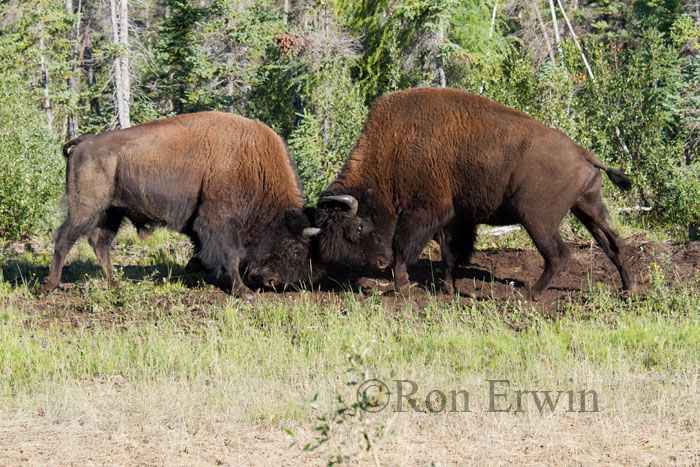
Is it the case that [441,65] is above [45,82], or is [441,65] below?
above

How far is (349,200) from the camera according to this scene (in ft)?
27.7

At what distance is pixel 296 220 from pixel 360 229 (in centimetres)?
89

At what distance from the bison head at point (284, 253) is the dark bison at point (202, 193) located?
13 mm

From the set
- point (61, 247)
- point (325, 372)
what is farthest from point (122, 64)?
Result: point (325, 372)

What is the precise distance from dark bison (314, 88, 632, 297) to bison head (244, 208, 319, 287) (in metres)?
0.27

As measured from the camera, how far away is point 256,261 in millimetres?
9070

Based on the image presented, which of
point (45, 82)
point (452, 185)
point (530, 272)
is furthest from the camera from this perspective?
point (45, 82)

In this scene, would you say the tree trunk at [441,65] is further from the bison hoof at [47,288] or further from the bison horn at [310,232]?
the bison hoof at [47,288]

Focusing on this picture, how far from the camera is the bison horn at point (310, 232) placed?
882 centimetres

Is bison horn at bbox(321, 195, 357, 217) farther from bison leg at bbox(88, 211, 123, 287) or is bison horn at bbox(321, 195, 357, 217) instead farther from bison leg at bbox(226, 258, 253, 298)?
bison leg at bbox(88, 211, 123, 287)

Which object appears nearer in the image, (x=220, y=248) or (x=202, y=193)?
(x=220, y=248)

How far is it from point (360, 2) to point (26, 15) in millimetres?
17489

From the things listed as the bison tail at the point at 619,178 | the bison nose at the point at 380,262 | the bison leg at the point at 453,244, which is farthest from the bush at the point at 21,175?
the bison tail at the point at 619,178

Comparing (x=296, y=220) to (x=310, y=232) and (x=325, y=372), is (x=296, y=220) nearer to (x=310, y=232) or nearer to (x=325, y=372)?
(x=310, y=232)
